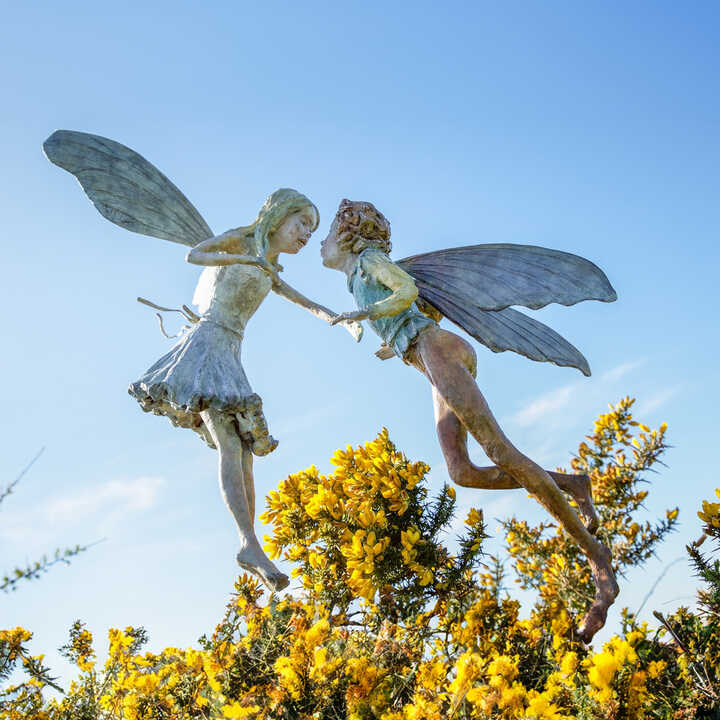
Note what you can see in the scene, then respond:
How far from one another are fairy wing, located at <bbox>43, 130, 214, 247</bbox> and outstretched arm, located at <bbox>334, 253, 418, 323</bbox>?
1.25m

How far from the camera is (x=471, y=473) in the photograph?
383 centimetres

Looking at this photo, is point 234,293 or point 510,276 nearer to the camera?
point 510,276

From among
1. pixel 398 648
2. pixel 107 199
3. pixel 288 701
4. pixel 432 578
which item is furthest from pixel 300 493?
pixel 107 199

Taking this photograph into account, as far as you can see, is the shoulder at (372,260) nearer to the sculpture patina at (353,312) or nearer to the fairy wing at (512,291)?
the sculpture patina at (353,312)

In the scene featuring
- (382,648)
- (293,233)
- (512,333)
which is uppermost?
(293,233)

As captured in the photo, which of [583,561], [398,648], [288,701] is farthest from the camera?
[583,561]

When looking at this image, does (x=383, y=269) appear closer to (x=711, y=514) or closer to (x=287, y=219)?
(x=287, y=219)

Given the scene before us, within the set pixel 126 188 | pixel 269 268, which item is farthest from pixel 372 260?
pixel 126 188

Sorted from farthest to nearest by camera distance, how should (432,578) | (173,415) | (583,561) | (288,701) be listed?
1. (583,561)
2. (173,415)
3. (432,578)
4. (288,701)

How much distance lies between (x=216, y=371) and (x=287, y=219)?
43.5 inches

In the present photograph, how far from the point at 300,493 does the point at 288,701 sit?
60.6 inches

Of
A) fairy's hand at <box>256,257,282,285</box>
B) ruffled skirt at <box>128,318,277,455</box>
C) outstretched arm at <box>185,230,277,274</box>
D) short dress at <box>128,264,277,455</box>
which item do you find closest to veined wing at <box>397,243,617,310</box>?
fairy's hand at <box>256,257,282,285</box>

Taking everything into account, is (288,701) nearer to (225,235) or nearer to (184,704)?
(184,704)

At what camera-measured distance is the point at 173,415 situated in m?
4.25
